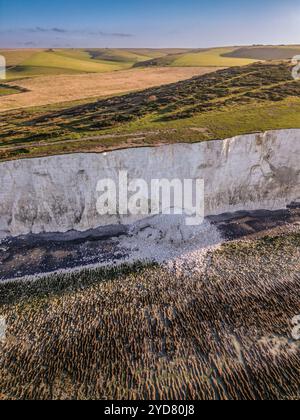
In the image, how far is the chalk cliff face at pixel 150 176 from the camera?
2908 centimetres

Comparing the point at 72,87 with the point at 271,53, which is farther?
the point at 271,53

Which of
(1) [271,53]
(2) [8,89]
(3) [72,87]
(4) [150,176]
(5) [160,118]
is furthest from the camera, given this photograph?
(1) [271,53]

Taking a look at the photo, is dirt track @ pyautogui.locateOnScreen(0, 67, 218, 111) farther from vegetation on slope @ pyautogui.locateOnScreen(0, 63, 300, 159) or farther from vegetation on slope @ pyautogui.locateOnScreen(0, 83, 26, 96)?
vegetation on slope @ pyautogui.locateOnScreen(0, 63, 300, 159)

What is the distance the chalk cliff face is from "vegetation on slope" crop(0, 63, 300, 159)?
4.79ft

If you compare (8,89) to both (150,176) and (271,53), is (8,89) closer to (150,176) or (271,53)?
(150,176)

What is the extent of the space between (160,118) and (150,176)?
38.8 ft

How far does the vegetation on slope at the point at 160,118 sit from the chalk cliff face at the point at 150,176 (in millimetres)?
1461

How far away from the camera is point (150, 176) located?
100 ft

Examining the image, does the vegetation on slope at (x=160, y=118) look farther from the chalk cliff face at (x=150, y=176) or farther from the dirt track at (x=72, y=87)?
the dirt track at (x=72, y=87)

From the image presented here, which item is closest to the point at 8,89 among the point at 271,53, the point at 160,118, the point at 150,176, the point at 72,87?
the point at 72,87

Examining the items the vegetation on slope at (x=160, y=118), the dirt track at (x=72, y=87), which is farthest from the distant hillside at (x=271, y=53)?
the vegetation on slope at (x=160, y=118)

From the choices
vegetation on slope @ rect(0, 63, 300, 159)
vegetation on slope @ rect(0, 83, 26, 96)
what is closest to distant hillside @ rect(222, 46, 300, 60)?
vegetation on slope @ rect(0, 63, 300, 159)

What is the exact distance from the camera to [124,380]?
53.0 ft
